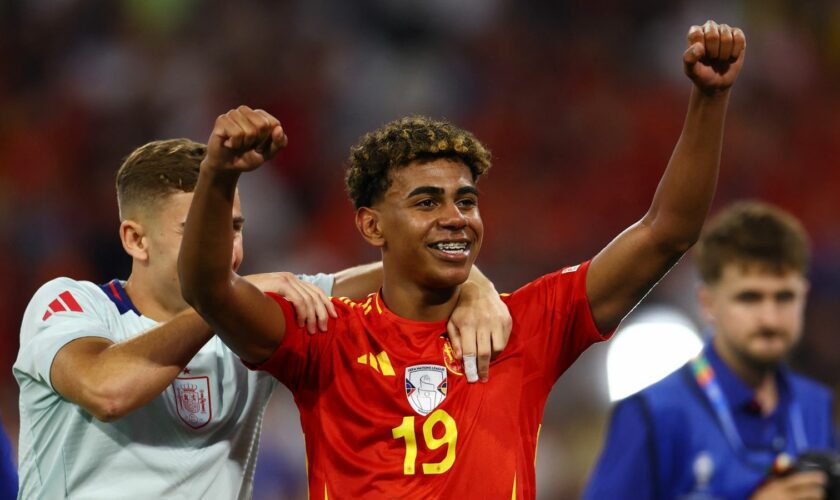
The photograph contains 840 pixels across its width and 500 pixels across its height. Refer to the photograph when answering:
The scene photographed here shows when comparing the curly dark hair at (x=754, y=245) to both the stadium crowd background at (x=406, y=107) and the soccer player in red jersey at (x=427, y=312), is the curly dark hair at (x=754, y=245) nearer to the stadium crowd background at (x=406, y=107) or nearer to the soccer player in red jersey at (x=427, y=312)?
the soccer player in red jersey at (x=427, y=312)

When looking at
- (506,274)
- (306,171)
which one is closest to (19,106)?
(306,171)

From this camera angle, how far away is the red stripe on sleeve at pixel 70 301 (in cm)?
331

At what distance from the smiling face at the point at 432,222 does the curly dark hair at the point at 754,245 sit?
1371 mm

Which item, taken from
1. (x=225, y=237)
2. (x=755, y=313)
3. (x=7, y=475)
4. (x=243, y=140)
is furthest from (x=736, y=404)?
(x=7, y=475)

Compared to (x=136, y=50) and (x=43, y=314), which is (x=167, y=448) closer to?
(x=43, y=314)

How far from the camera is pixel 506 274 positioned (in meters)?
7.75

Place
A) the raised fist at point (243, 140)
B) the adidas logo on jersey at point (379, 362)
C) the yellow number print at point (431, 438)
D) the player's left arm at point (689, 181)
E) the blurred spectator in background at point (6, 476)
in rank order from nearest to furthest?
the raised fist at point (243, 140) → the player's left arm at point (689, 181) → the yellow number print at point (431, 438) → the adidas logo on jersey at point (379, 362) → the blurred spectator in background at point (6, 476)

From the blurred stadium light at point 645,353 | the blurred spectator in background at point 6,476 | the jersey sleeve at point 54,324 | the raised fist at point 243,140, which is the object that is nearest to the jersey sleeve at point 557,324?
the raised fist at point 243,140

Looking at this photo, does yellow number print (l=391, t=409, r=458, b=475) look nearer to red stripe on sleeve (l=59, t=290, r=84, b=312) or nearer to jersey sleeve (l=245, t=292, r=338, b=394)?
jersey sleeve (l=245, t=292, r=338, b=394)

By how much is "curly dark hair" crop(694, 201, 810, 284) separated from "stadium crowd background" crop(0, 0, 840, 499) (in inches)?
129

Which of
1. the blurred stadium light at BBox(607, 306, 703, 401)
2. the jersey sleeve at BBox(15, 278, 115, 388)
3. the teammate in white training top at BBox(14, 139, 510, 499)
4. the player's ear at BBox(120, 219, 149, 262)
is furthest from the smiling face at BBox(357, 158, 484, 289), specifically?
the blurred stadium light at BBox(607, 306, 703, 401)

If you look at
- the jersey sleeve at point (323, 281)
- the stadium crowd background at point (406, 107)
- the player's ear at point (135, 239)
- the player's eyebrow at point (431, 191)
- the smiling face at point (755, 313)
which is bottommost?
the smiling face at point (755, 313)

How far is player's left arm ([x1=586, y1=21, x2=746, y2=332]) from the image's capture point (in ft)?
9.11

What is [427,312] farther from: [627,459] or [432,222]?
[627,459]
